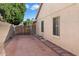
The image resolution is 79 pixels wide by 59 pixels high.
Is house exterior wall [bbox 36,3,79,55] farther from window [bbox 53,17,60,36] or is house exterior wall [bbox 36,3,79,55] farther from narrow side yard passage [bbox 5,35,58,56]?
window [bbox 53,17,60,36]

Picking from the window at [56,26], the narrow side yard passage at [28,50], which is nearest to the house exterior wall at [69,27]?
the narrow side yard passage at [28,50]

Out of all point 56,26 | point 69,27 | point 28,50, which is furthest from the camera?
point 56,26

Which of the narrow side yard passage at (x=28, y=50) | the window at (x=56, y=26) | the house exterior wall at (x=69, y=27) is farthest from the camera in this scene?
the window at (x=56, y=26)

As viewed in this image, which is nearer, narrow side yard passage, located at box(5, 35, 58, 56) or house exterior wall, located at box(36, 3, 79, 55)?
house exterior wall, located at box(36, 3, 79, 55)

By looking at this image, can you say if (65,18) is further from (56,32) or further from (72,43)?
(56,32)

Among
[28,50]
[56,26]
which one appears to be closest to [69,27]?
[28,50]

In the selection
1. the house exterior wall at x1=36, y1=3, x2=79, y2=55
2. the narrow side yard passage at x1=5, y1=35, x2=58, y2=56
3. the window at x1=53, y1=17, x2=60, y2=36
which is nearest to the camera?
the house exterior wall at x1=36, y1=3, x2=79, y2=55

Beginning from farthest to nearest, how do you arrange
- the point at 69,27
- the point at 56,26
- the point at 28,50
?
the point at 56,26
the point at 28,50
the point at 69,27

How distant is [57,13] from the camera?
1173cm

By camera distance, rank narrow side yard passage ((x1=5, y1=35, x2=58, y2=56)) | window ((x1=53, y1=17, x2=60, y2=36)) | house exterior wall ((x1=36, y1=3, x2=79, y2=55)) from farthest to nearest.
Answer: window ((x1=53, y1=17, x2=60, y2=36)), narrow side yard passage ((x1=5, y1=35, x2=58, y2=56)), house exterior wall ((x1=36, y1=3, x2=79, y2=55))

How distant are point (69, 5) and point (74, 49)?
96.6 inches

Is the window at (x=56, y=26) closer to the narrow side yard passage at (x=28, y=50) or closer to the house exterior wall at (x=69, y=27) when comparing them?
the house exterior wall at (x=69, y=27)

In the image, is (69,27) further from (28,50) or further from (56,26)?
(56,26)

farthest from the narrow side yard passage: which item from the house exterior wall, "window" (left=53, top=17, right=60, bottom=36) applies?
"window" (left=53, top=17, right=60, bottom=36)
